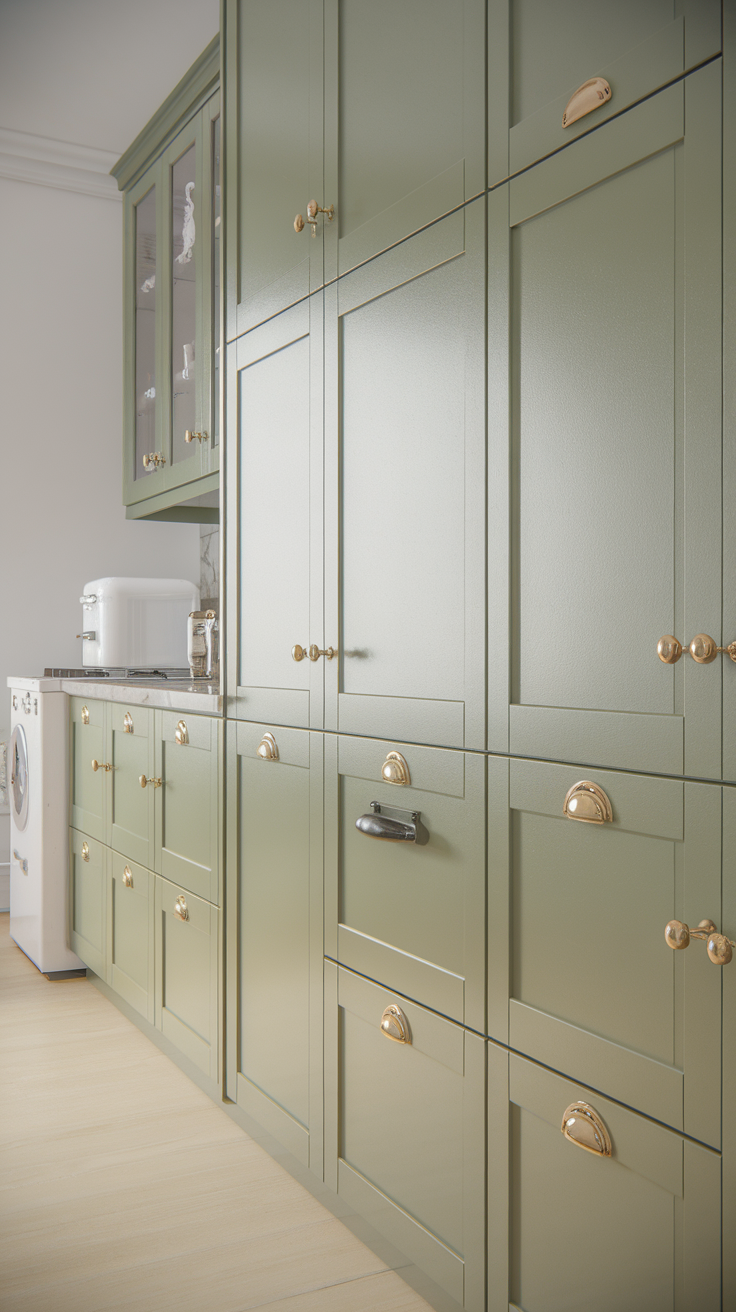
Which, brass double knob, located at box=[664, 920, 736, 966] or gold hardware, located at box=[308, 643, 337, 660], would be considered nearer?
brass double knob, located at box=[664, 920, 736, 966]

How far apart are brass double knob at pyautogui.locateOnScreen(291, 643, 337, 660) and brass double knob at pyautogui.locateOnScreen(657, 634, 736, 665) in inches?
29.4

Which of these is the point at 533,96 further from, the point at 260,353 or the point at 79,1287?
the point at 79,1287

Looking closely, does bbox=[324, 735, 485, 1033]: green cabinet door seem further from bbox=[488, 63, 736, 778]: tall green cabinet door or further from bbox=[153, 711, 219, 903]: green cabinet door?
bbox=[153, 711, 219, 903]: green cabinet door

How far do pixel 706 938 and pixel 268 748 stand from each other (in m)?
1.05

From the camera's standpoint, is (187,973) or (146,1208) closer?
(146,1208)

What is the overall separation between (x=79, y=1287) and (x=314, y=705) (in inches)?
39.9

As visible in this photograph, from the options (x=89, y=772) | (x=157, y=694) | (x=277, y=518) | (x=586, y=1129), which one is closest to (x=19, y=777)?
(x=89, y=772)

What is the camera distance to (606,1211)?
108 centimetres

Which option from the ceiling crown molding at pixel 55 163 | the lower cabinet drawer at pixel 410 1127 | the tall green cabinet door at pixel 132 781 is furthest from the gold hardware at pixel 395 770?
the ceiling crown molding at pixel 55 163

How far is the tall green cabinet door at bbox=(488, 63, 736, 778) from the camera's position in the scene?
0.96 meters

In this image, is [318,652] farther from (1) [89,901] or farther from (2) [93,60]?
(2) [93,60]

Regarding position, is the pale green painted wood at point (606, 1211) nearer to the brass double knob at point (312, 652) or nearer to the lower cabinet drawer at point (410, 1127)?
the lower cabinet drawer at point (410, 1127)

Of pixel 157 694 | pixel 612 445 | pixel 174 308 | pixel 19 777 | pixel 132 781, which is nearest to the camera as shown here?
pixel 612 445

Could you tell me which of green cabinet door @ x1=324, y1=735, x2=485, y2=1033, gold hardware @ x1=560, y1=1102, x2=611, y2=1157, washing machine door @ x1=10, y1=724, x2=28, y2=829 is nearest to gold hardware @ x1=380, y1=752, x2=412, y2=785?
green cabinet door @ x1=324, y1=735, x2=485, y2=1033
